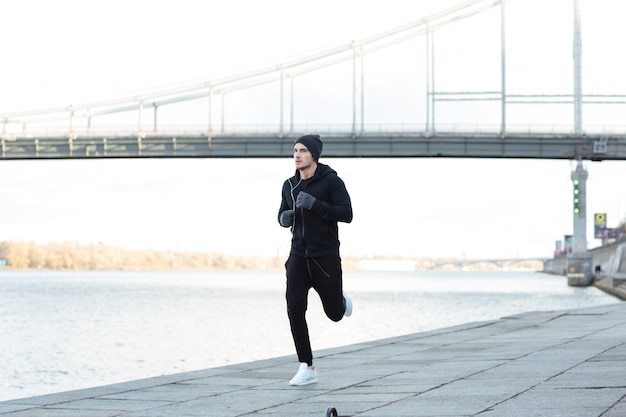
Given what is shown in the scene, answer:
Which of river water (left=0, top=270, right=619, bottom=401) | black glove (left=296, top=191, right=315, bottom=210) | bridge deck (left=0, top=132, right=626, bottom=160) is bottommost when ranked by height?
river water (left=0, top=270, right=619, bottom=401)

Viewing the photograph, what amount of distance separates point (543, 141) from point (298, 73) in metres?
20.8

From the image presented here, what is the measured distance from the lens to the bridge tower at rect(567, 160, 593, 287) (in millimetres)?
66812

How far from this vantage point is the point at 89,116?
79.3 m

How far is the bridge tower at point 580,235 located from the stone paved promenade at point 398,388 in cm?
5303

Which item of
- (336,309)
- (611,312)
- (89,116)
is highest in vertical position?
(89,116)

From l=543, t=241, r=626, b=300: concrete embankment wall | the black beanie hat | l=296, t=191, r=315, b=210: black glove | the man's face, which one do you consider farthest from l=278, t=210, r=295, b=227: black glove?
l=543, t=241, r=626, b=300: concrete embankment wall

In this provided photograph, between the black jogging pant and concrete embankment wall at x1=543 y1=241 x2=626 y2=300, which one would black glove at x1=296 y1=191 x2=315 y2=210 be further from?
concrete embankment wall at x1=543 y1=241 x2=626 y2=300

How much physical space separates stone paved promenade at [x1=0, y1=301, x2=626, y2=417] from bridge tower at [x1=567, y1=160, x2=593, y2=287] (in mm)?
53033

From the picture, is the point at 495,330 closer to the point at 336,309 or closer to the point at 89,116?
the point at 336,309

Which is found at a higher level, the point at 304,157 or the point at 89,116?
the point at 89,116

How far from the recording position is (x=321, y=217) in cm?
834

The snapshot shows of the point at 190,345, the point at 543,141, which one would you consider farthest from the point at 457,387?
the point at 543,141

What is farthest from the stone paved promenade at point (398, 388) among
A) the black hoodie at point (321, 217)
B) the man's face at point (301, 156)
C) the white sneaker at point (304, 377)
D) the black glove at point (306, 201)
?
the man's face at point (301, 156)

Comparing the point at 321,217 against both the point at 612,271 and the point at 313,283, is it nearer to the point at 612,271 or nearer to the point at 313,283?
the point at 313,283
